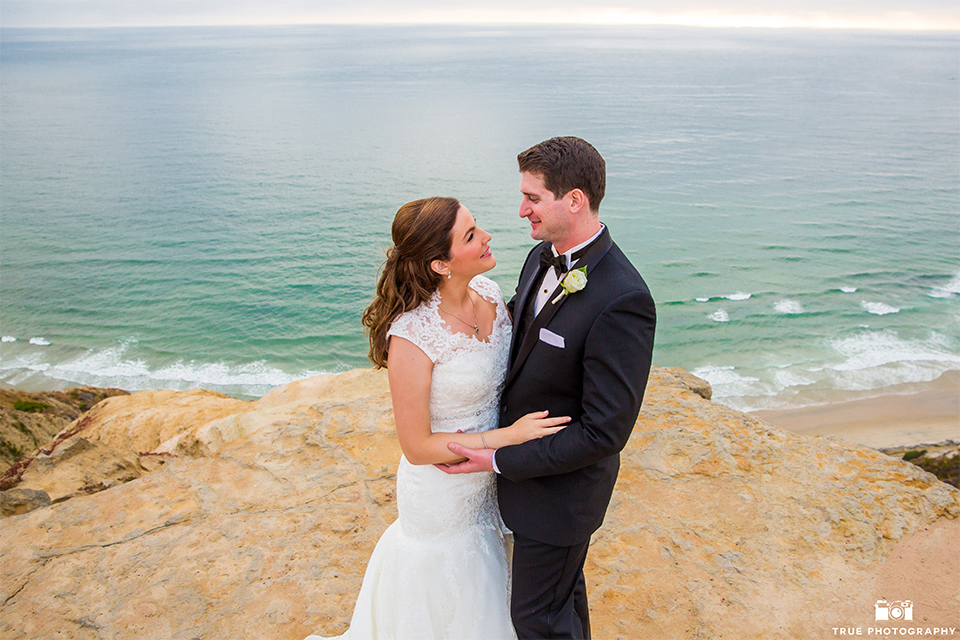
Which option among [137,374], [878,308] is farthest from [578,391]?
[878,308]

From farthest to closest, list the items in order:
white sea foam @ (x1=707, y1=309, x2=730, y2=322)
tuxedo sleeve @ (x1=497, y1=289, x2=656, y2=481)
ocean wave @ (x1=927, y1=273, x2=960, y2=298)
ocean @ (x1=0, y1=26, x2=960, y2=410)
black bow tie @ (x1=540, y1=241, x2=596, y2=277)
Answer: ocean wave @ (x1=927, y1=273, x2=960, y2=298) → white sea foam @ (x1=707, y1=309, x2=730, y2=322) → ocean @ (x1=0, y1=26, x2=960, y2=410) → black bow tie @ (x1=540, y1=241, x2=596, y2=277) → tuxedo sleeve @ (x1=497, y1=289, x2=656, y2=481)

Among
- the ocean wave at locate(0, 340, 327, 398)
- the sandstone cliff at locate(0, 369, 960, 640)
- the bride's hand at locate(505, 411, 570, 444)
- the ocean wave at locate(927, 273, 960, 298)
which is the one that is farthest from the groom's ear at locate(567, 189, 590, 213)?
the ocean wave at locate(927, 273, 960, 298)

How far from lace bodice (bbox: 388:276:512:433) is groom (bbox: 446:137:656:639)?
0.35 ft

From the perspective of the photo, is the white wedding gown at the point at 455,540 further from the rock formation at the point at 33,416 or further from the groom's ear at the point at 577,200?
the rock formation at the point at 33,416

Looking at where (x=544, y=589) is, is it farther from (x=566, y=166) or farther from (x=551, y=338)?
(x=566, y=166)

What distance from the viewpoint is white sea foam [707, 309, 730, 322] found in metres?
20.9

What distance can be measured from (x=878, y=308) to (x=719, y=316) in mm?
6069

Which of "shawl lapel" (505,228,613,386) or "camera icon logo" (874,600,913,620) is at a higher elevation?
"shawl lapel" (505,228,613,386)

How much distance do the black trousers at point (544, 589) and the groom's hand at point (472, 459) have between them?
44cm

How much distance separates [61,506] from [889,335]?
2288cm

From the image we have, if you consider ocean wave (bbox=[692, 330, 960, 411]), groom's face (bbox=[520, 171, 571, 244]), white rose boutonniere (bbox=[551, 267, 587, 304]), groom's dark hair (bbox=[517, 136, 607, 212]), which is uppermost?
groom's dark hair (bbox=[517, 136, 607, 212])

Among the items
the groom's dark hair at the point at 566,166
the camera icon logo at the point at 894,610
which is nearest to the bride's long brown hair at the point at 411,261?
the groom's dark hair at the point at 566,166

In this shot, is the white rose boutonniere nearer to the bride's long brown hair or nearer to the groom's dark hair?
the groom's dark hair

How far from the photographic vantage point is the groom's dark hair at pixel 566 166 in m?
2.79
